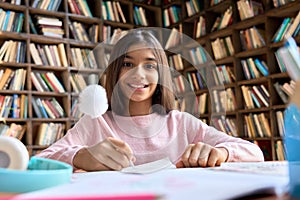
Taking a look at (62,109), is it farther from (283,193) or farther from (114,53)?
(283,193)

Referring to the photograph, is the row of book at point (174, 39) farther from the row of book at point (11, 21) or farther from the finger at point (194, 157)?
the row of book at point (11, 21)

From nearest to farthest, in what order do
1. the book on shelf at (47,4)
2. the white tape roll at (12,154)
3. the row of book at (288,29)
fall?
the white tape roll at (12,154) < the row of book at (288,29) < the book on shelf at (47,4)

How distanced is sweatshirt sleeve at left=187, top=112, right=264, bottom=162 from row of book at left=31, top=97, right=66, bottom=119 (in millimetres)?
2577

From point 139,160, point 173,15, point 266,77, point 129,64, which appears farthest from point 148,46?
point 173,15

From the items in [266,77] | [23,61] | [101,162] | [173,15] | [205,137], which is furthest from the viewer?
[173,15]

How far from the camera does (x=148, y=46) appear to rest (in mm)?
770

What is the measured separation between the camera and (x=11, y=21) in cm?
326

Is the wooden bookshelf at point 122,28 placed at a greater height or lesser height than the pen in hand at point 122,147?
greater

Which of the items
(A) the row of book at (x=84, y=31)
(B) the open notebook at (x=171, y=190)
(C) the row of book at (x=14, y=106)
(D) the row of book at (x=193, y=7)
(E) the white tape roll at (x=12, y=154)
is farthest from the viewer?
(D) the row of book at (x=193, y=7)

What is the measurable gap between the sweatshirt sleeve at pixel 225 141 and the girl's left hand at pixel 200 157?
10cm

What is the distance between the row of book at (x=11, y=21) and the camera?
321 cm

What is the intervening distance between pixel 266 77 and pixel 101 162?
2.51 meters

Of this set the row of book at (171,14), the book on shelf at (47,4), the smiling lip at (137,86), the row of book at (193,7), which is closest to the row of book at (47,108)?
the book on shelf at (47,4)

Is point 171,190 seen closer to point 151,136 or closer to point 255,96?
point 151,136
